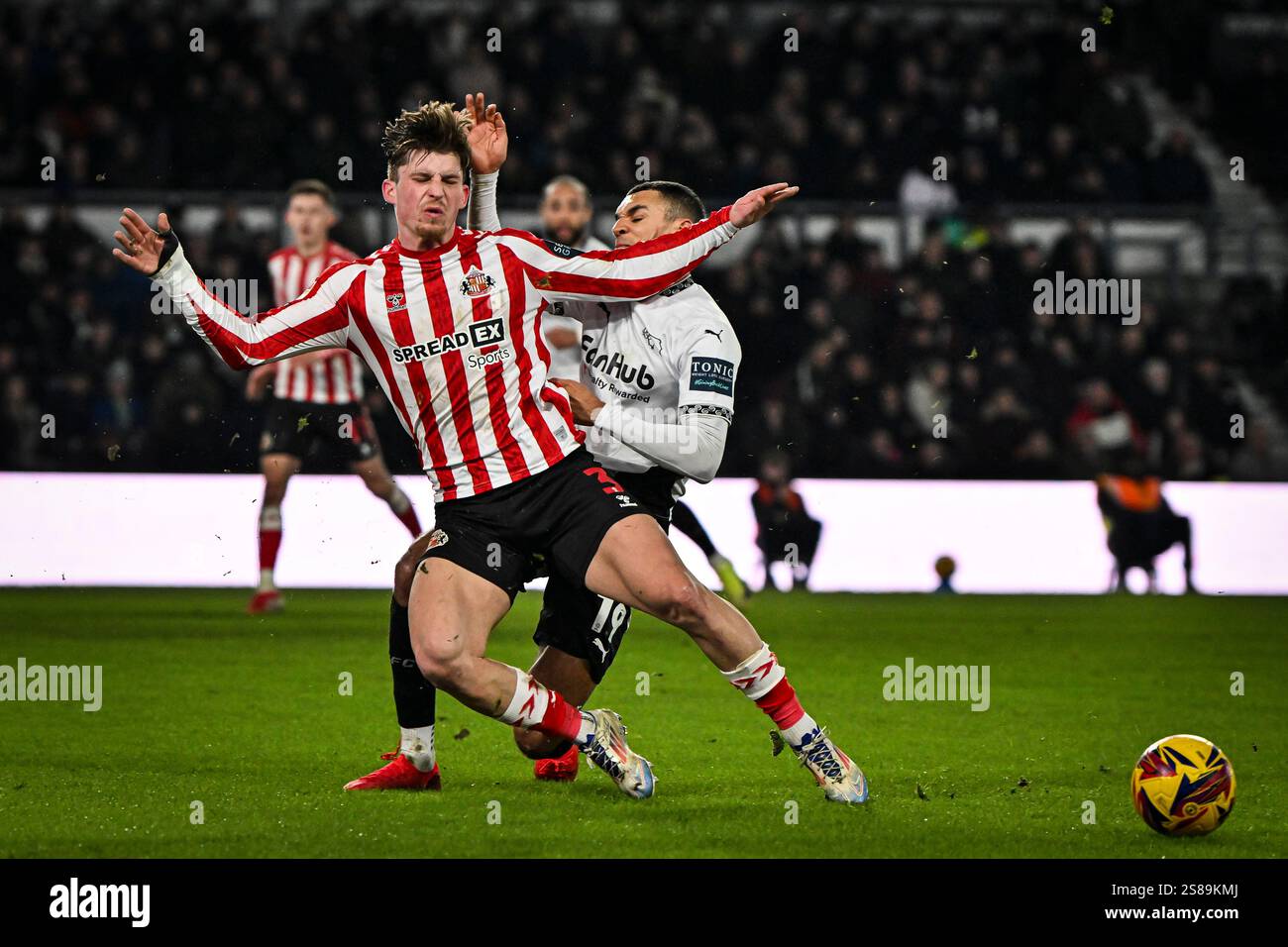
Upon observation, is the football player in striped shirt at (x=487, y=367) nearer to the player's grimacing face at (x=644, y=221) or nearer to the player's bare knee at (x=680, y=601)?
the player's bare knee at (x=680, y=601)

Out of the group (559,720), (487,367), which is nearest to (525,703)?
(559,720)

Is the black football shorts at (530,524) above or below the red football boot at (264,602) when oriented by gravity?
above

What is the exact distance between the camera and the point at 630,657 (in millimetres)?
9172

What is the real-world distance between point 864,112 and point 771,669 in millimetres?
12831

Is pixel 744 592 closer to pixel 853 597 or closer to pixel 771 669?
pixel 853 597

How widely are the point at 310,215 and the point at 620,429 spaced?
19.3ft

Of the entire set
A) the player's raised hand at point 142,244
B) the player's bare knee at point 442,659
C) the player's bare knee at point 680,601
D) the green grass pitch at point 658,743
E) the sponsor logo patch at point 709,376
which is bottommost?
the green grass pitch at point 658,743

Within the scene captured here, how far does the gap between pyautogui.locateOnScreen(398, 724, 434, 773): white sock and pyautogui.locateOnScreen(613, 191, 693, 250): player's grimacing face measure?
1.69 m

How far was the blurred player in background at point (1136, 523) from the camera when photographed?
13.1 m

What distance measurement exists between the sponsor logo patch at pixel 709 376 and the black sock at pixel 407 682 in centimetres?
115

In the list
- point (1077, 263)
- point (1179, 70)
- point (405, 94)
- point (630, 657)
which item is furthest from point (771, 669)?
point (1179, 70)

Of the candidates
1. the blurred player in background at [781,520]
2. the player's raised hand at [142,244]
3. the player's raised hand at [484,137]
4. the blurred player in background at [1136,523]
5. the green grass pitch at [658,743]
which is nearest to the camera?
the green grass pitch at [658,743]

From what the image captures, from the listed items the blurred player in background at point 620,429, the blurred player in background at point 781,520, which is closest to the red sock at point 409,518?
the blurred player in background at point 781,520

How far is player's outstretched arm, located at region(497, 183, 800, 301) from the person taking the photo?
5.10 meters
